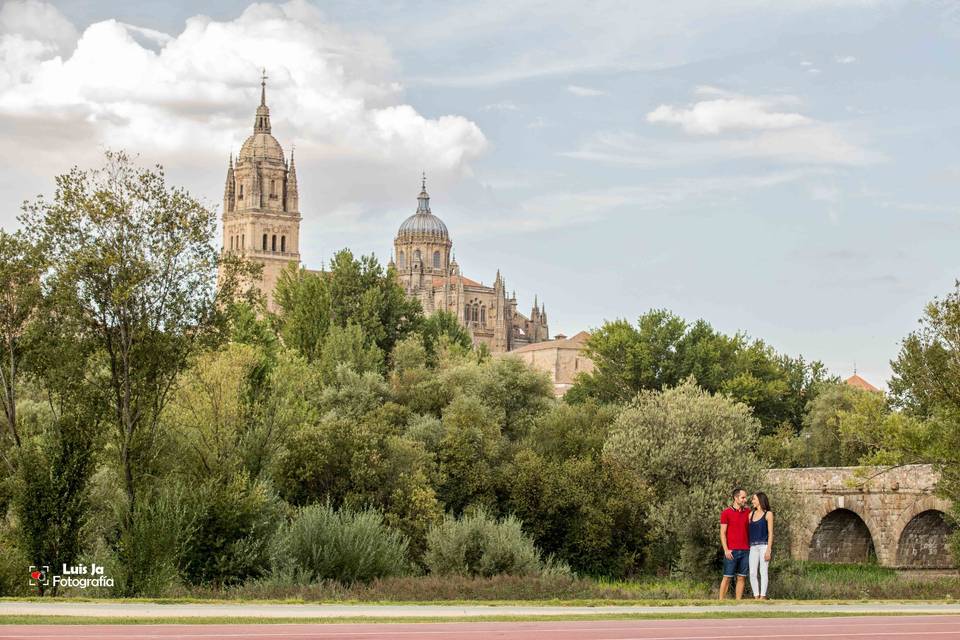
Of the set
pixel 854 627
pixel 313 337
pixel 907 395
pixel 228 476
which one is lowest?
pixel 854 627

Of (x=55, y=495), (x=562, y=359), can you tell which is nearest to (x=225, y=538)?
(x=55, y=495)

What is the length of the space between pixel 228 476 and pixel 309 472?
364 inches

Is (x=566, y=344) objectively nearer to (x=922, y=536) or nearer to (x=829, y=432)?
(x=829, y=432)

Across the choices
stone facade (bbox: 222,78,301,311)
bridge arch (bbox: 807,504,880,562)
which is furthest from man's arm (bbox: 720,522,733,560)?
stone facade (bbox: 222,78,301,311)

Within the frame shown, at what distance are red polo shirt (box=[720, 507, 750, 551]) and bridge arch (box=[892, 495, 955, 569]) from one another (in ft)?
94.6

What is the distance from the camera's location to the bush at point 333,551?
1110 inches

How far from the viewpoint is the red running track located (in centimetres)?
1566

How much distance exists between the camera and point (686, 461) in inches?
1710

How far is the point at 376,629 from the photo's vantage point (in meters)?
16.6

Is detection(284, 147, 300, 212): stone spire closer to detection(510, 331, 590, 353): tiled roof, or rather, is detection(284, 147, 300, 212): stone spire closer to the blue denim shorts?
detection(510, 331, 590, 353): tiled roof

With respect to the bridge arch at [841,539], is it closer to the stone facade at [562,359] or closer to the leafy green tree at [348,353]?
the leafy green tree at [348,353]

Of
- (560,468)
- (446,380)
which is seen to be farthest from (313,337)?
(560,468)

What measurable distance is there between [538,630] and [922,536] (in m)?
36.5

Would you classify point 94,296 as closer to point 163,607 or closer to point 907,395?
point 163,607
